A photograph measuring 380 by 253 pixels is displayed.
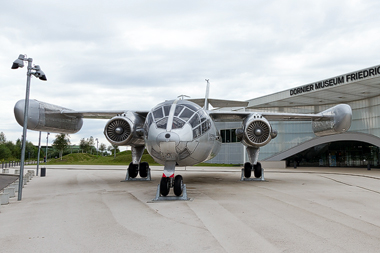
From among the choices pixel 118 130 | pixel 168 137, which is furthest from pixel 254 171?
pixel 168 137

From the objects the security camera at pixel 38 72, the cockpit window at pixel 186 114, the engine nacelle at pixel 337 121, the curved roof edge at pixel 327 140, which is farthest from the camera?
the curved roof edge at pixel 327 140

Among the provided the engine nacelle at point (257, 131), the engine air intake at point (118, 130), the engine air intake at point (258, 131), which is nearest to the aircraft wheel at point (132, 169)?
the engine air intake at point (118, 130)

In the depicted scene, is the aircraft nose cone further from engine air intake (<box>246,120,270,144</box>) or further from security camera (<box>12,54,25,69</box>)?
engine air intake (<box>246,120,270,144</box>)

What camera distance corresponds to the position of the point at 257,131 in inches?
541

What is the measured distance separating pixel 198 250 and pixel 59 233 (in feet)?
9.48

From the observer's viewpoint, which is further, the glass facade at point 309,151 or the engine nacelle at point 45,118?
the glass facade at point 309,151

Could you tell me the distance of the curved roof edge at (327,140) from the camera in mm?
31809

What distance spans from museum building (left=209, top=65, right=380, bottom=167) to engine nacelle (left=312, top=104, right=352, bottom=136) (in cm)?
1312

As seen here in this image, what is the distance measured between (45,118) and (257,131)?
10748mm

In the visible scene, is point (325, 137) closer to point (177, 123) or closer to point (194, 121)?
point (194, 121)

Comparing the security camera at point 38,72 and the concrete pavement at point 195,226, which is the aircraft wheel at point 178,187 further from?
the security camera at point 38,72

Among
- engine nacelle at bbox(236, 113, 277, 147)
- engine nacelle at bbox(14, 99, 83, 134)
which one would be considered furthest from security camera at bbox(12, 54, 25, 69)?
engine nacelle at bbox(236, 113, 277, 147)

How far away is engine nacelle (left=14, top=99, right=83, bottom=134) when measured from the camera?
42.6 feet

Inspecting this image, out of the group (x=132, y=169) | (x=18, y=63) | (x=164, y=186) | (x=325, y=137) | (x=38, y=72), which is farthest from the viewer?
(x=325, y=137)
